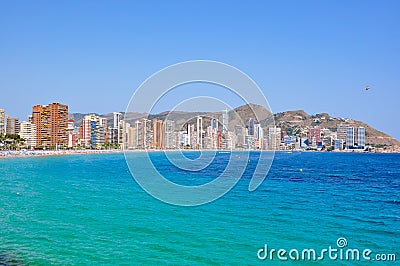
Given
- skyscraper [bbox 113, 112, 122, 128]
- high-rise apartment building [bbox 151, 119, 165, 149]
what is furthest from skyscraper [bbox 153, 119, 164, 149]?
skyscraper [bbox 113, 112, 122, 128]

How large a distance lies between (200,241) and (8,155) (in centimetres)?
9285

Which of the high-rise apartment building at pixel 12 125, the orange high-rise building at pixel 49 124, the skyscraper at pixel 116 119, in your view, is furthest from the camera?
the skyscraper at pixel 116 119

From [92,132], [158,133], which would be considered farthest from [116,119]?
[158,133]

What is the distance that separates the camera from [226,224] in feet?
Answer: 62.0

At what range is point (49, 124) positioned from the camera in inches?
5679

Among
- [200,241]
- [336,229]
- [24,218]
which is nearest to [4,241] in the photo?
[24,218]

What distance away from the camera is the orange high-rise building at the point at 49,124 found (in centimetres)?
14425
